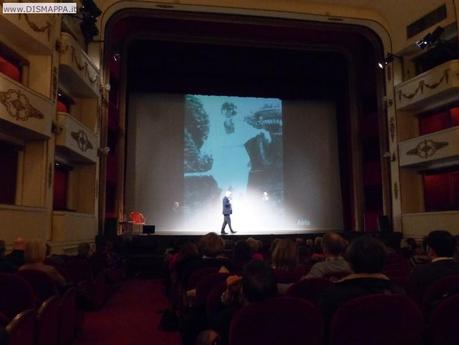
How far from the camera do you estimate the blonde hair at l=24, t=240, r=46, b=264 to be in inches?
145

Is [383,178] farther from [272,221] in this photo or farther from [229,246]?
Answer: [229,246]

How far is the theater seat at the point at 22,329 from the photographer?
75.5 inches

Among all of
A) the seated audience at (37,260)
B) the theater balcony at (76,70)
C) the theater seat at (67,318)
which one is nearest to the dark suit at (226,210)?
the theater balcony at (76,70)

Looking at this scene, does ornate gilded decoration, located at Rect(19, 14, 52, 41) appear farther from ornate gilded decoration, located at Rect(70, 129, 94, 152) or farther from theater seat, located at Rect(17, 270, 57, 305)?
theater seat, located at Rect(17, 270, 57, 305)

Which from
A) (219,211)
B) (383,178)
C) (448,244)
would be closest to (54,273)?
(448,244)

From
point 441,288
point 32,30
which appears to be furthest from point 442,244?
point 32,30

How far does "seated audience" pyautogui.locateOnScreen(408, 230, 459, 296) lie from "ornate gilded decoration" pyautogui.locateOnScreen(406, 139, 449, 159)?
29.6 ft

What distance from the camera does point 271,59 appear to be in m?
14.1

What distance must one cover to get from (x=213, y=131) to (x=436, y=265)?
1134 centimetres

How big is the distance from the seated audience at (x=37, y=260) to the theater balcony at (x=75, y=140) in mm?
5632

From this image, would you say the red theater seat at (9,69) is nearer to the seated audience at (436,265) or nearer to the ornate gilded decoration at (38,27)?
the ornate gilded decoration at (38,27)

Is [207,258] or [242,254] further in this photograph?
[207,258]

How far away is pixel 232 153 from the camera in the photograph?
13758 millimetres

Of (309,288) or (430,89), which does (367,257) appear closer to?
(309,288)
